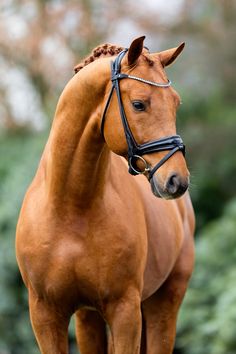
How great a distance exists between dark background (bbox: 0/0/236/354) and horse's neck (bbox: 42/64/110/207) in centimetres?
81

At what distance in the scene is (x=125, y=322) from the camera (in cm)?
464

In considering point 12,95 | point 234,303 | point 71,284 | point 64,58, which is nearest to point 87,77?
point 71,284

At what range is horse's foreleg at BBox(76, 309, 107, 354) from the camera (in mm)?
5355

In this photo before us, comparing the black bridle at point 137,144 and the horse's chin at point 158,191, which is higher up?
the black bridle at point 137,144

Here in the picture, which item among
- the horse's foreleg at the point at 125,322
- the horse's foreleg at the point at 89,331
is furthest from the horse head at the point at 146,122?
the horse's foreleg at the point at 89,331

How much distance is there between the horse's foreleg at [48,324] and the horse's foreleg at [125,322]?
28 cm

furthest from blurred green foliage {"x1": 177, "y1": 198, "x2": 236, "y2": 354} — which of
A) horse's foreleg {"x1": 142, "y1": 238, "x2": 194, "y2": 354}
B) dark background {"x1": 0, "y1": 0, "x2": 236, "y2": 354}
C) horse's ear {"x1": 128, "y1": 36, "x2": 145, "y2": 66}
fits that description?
horse's ear {"x1": 128, "y1": 36, "x2": 145, "y2": 66}

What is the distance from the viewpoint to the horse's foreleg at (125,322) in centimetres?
464

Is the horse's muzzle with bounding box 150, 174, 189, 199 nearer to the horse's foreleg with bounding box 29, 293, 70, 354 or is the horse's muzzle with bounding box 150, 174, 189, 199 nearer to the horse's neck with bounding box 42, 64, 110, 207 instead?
the horse's neck with bounding box 42, 64, 110, 207

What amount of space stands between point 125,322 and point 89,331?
783 millimetres

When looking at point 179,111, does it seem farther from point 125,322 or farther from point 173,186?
point 173,186

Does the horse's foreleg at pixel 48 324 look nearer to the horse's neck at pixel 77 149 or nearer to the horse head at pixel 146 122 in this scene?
the horse's neck at pixel 77 149

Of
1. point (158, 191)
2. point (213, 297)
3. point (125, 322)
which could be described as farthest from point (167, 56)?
point (213, 297)

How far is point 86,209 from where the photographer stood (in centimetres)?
464
